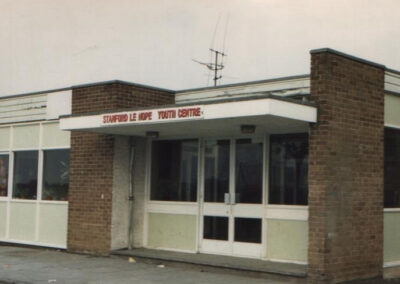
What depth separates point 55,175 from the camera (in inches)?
595

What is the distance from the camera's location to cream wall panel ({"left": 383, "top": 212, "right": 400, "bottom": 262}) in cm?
1151

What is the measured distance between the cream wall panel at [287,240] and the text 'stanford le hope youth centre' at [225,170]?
0.02 meters

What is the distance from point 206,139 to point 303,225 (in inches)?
114

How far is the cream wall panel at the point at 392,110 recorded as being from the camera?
1164 centimetres

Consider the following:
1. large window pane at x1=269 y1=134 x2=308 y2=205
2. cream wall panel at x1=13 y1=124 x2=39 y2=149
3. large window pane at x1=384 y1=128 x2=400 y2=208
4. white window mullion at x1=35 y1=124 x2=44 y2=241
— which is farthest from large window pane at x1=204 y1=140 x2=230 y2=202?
cream wall panel at x1=13 y1=124 x2=39 y2=149

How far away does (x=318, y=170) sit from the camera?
10312 millimetres

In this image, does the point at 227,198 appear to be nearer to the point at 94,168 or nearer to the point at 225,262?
the point at 225,262

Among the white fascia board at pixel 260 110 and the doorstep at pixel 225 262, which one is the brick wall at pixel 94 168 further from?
the white fascia board at pixel 260 110

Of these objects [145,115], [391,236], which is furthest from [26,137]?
[391,236]

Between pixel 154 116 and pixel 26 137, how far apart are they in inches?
230

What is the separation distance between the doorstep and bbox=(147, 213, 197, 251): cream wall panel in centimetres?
22

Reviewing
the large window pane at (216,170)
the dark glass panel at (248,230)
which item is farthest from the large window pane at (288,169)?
the large window pane at (216,170)

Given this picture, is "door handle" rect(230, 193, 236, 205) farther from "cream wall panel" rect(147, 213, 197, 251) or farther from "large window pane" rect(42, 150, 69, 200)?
"large window pane" rect(42, 150, 69, 200)

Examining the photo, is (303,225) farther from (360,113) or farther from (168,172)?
(168,172)
